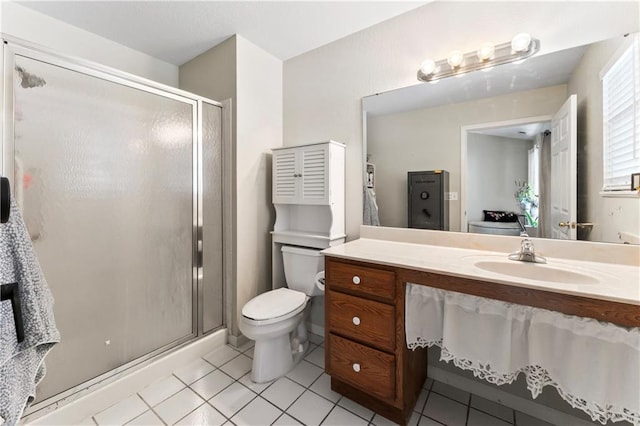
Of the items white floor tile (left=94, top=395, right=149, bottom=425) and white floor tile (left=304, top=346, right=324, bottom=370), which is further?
white floor tile (left=304, top=346, right=324, bottom=370)

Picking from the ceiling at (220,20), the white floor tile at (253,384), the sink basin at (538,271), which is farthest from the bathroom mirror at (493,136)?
the white floor tile at (253,384)

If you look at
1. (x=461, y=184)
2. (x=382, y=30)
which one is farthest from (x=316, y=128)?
(x=461, y=184)

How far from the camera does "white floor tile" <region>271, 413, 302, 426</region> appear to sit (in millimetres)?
1327

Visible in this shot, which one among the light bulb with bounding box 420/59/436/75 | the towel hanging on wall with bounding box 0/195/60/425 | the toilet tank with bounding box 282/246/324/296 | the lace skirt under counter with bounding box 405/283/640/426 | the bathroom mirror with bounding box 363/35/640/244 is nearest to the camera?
the towel hanging on wall with bounding box 0/195/60/425

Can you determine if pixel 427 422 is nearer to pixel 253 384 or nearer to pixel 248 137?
pixel 253 384

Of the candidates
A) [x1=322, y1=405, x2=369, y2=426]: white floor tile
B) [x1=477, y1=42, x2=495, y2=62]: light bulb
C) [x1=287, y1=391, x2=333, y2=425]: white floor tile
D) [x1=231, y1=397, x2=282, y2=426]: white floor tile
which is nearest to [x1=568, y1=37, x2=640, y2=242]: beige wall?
[x1=477, y1=42, x2=495, y2=62]: light bulb

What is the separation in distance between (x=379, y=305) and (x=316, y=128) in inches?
57.6

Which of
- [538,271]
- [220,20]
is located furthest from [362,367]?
[220,20]

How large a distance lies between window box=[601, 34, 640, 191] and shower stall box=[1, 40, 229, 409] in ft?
7.28

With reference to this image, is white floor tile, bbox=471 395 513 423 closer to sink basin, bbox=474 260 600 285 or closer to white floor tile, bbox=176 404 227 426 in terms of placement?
sink basin, bbox=474 260 600 285

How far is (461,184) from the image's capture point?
161 centimetres

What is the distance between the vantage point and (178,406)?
145 cm

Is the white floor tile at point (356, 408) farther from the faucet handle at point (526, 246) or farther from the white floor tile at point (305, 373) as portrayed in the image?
the faucet handle at point (526, 246)

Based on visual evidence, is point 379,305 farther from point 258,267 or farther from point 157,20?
point 157,20
